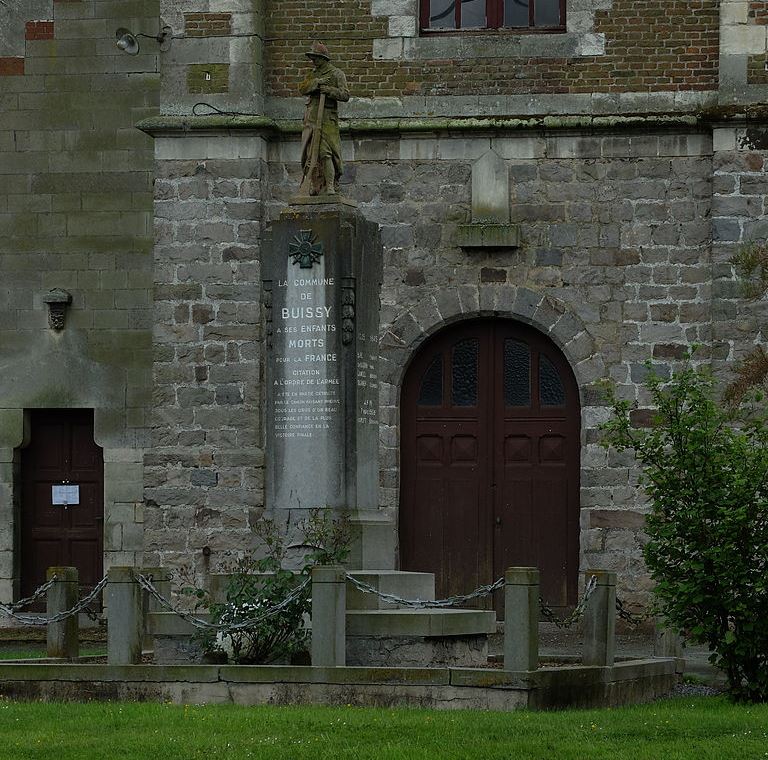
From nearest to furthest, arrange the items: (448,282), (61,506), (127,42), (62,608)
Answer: (62,608)
(448,282)
(127,42)
(61,506)

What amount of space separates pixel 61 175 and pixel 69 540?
398cm

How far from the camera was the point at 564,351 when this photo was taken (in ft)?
68.0

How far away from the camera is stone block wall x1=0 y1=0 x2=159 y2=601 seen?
72.5 ft

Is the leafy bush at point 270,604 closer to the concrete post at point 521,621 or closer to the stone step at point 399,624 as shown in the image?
the stone step at point 399,624

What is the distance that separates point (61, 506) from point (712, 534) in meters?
10.2

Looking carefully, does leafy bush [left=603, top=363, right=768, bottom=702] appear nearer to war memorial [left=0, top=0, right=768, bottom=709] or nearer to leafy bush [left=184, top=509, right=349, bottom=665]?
leafy bush [left=184, top=509, right=349, bottom=665]

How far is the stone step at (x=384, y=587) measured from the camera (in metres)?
14.6

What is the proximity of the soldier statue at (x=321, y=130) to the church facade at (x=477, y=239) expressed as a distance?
15.9ft

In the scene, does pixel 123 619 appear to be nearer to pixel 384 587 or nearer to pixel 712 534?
pixel 384 587

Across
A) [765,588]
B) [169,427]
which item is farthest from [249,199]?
[765,588]

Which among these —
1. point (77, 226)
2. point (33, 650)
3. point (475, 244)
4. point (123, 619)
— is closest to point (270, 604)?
point (123, 619)

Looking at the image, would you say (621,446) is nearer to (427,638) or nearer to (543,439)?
(427,638)

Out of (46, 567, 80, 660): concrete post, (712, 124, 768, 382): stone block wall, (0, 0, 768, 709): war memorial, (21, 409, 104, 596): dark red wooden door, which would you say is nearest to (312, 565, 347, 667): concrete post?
(46, 567, 80, 660): concrete post

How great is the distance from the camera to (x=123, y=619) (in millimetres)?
13906
